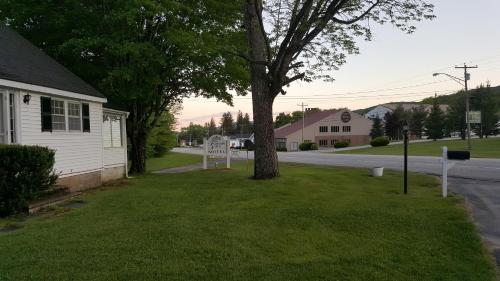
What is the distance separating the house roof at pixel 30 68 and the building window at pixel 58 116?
54 cm

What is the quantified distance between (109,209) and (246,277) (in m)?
5.17

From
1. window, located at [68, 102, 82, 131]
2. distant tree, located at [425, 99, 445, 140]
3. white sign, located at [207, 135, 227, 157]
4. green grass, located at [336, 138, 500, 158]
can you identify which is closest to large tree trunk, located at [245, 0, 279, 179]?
window, located at [68, 102, 82, 131]

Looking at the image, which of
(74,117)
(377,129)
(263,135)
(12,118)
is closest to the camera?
(12,118)

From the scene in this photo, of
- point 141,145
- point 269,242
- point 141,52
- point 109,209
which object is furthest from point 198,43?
point 269,242

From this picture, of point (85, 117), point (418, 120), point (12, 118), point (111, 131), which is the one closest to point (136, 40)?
point (111, 131)

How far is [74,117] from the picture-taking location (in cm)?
1408

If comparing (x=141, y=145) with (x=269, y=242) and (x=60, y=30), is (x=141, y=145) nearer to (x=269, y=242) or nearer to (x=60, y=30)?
(x=60, y=30)

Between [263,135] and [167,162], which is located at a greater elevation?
[263,135]

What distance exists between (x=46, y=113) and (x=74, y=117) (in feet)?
5.82

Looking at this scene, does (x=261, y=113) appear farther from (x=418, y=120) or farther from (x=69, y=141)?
(x=418, y=120)

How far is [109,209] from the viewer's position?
31.8ft

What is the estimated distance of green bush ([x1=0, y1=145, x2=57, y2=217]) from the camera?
8.90m

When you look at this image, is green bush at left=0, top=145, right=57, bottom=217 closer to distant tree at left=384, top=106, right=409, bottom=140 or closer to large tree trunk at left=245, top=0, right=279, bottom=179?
large tree trunk at left=245, top=0, right=279, bottom=179

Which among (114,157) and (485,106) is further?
(485,106)
